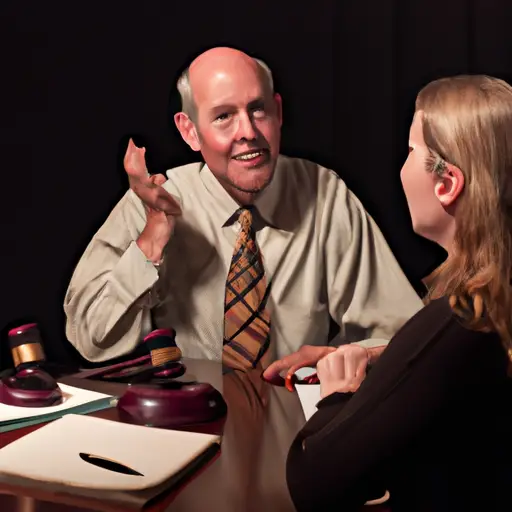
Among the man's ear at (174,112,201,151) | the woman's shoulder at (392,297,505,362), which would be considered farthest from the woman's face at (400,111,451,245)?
the man's ear at (174,112,201,151)

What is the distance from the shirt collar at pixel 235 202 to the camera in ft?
5.95

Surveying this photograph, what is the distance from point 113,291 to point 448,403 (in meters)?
1.09

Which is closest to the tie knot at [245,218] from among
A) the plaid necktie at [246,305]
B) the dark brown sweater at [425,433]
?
the plaid necktie at [246,305]

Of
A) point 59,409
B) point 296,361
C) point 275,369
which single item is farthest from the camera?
point 296,361

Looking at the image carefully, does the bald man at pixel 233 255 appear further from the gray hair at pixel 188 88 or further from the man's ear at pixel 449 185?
the man's ear at pixel 449 185

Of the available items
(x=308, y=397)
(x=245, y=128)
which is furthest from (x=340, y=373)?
(x=245, y=128)

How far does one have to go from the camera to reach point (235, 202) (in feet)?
5.96

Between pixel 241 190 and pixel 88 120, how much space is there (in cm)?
46

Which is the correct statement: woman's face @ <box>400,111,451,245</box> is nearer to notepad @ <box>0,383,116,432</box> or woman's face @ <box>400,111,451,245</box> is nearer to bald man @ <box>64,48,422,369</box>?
notepad @ <box>0,383,116,432</box>

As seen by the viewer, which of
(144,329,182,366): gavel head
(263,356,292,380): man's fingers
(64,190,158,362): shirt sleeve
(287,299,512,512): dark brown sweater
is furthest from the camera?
(64,190,158,362): shirt sleeve

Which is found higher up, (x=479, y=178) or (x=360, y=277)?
(x=479, y=178)

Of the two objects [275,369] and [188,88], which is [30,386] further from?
[188,88]

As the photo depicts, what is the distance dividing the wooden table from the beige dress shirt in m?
0.36

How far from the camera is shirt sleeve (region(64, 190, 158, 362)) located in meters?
1.73
